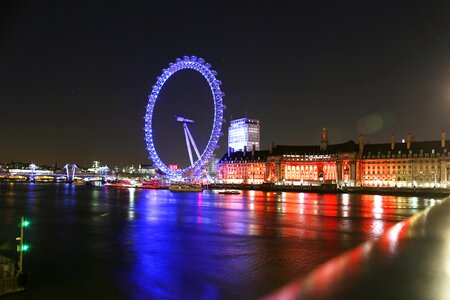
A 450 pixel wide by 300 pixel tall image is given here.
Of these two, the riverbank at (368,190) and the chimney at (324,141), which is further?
the chimney at (324,141)

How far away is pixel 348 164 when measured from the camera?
126m

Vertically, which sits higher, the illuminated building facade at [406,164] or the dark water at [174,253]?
the illuminated building facade at [406,164]

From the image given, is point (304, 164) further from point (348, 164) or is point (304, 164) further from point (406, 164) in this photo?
point (406, 164)

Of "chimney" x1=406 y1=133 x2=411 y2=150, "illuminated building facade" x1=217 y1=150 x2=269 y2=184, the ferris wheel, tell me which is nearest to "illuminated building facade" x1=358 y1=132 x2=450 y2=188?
"chimney" x1=406 y1=133 x2=411 y2=150

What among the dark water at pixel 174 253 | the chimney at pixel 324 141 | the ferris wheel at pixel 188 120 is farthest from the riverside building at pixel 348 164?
the dark water at pixel 174 253

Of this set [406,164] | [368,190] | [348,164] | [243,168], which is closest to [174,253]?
[368,190]

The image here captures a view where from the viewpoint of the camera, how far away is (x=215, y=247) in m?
21.7

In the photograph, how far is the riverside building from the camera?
108688mm

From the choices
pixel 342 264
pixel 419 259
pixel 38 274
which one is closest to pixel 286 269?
pixel 342 264

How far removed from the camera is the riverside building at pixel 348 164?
109 meters

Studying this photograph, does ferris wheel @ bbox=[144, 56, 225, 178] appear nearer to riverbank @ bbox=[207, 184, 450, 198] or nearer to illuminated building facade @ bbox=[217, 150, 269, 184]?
riverbank @ bbox=[207, 184, 450, 198]

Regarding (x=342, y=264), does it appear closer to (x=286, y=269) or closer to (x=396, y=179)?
(x=286, y=269)

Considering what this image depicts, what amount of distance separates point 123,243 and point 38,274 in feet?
24.2

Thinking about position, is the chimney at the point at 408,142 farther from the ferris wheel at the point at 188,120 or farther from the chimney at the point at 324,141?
the ferris wheel at the point at 188,120
